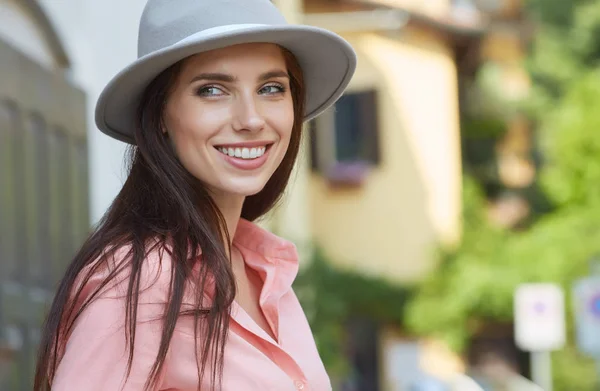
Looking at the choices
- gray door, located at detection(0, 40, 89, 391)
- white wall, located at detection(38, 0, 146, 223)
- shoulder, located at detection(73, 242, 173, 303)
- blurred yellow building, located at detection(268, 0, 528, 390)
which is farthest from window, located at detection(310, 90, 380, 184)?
shoulder, located at detection(73, 242, 173, 303)

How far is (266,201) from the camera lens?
2.80 m

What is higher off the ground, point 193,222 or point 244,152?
point 244,152

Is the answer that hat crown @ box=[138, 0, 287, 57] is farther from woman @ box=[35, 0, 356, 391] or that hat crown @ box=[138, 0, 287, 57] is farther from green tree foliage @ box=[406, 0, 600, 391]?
green tree foliage @ box=[406, 0, 600, 391]

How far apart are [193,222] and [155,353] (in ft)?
0.85

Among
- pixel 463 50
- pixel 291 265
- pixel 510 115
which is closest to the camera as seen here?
pixel 291 265

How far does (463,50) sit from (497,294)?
4231 millimetres

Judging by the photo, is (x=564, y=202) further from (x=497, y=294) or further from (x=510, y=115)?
(x=510, y=115)

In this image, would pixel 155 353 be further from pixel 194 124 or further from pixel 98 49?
pixel 98 49

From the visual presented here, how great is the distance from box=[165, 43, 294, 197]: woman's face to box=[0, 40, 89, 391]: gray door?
7.61 ft

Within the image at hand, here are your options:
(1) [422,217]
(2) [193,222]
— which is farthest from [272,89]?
(1) [422,217]

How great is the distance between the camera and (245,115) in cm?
233

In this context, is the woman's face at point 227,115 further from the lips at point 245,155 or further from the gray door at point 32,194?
the gray door at point 32,194

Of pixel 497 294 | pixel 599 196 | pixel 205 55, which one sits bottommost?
pixel 497 294

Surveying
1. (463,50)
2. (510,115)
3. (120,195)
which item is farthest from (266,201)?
(510,115)
